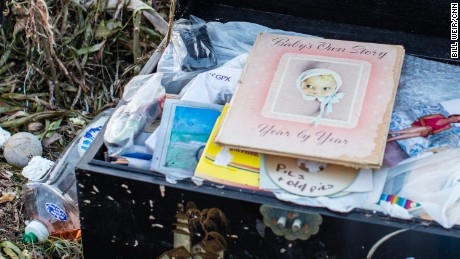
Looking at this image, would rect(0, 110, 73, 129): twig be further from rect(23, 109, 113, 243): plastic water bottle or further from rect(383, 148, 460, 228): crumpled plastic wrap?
rect(383, 148, 460, 228): crumpled plastic wrap

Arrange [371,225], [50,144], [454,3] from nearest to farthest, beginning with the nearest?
[371,225]
[454,3]
[50,144]

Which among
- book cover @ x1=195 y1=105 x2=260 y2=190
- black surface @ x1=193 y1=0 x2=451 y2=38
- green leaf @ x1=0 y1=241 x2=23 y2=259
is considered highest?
black surface @ x1=193 y1=0 x2=451 y2=38

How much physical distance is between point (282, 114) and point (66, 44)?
95 centimetres

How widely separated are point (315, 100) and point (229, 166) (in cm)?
21

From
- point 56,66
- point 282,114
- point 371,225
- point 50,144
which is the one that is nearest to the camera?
point 371,225

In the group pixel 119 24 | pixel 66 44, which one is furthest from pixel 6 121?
pixel 119 24

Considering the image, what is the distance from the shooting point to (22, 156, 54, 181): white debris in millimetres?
1765

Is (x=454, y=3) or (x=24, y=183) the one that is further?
(x=24, y=183)

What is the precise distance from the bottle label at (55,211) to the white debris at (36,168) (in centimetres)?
13

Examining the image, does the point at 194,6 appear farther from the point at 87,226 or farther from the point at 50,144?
the point at 87,226

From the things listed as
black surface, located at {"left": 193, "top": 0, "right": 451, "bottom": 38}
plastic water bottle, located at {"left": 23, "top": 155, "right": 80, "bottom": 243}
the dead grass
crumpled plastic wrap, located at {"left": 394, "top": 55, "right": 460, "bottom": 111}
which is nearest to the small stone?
Result: the dead grass

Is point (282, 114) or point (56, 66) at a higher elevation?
point (282, 114)

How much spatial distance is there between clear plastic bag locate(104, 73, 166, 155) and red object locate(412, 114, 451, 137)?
510 mm

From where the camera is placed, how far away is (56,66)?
2.06 m
